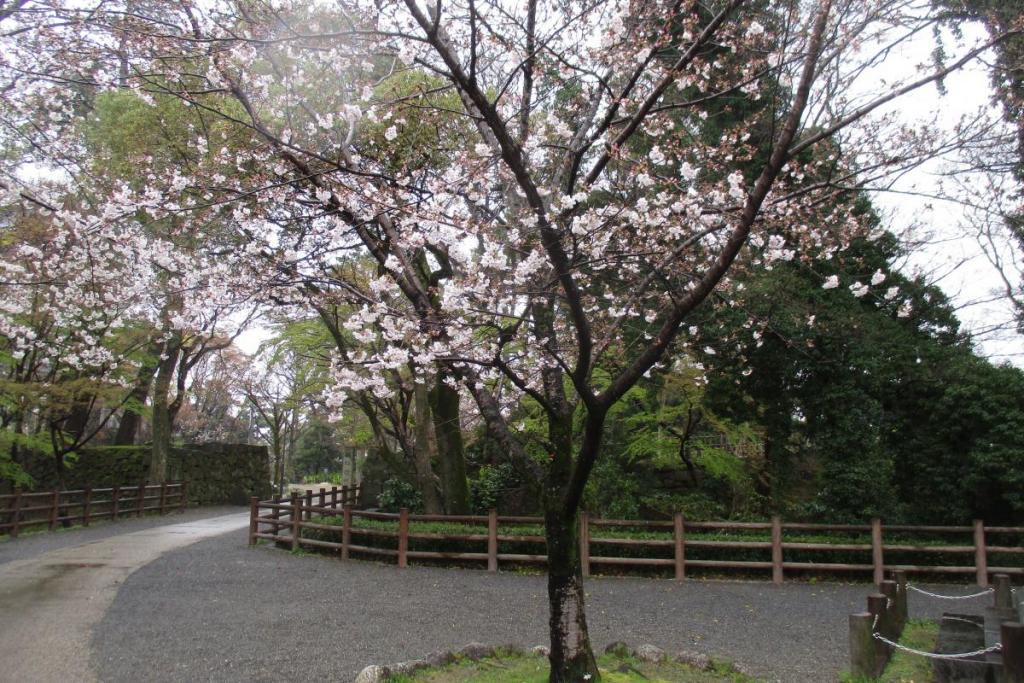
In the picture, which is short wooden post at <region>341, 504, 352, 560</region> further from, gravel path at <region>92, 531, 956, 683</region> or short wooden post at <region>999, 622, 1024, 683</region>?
short wooden post at <region>999, 622, 1024, 683</region>

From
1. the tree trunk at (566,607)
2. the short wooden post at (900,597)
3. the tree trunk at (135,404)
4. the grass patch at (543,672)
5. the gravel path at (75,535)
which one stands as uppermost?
the tree trunk at (135,404)

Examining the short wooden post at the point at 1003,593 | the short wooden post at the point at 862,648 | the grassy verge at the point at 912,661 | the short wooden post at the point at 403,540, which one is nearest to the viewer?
the short wooden post at the point at 862,648

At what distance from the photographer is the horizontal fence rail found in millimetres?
9883

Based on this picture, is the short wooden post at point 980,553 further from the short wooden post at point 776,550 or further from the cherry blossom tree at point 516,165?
the cherry blossom tree at point 516,165

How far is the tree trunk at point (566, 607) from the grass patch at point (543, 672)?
34 cm

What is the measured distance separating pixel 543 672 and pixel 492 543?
5.79m

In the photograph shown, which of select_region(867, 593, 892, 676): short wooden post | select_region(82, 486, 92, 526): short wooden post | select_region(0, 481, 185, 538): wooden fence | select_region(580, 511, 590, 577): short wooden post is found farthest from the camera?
select_region(82, 486, 92, 526): short wooden post

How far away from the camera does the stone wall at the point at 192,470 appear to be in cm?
2019

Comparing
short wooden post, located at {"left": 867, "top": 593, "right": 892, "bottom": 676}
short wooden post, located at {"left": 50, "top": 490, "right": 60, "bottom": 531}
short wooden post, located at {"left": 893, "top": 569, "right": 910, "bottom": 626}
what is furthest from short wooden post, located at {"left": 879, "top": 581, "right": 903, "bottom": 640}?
short wooden post, located at {"left": 50, "top": 490, "right": 60, "bottom": 531}

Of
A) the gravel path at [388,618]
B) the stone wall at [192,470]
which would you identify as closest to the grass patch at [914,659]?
the gravel path at [388,618]

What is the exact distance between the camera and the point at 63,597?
7844 millimetres

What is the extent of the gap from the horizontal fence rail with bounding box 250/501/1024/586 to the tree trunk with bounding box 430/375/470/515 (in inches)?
59.3

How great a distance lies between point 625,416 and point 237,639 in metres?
8.57

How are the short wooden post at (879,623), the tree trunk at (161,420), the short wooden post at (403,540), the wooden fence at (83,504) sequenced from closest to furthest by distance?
the short wooden post at (879,623) < the short wooden post at (403,540) < the wooden fence at (83,504) < the tree trunk at (161,420)
